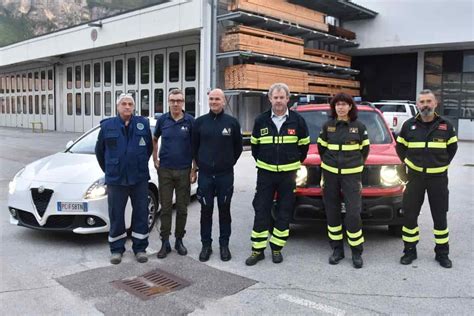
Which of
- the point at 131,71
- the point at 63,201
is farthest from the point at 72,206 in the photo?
the point at 131,71

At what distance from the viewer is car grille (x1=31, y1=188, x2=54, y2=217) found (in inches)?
223

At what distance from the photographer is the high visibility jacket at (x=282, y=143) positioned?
514 cm

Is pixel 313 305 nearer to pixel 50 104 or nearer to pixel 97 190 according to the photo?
pixel 97 190

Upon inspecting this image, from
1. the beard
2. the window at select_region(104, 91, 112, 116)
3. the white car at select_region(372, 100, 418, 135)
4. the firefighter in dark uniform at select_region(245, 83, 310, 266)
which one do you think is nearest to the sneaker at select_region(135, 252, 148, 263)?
the firefighter in dark uniform at select_region(245, 83, 310, 266)

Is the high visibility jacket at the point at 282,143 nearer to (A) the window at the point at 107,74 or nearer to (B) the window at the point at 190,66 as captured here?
(B) the window at the point at 190,66

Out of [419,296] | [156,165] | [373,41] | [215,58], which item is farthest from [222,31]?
[419,296]

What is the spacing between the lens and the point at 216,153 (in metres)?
5.22

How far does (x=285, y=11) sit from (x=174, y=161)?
16600mm

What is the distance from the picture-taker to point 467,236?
6.38m

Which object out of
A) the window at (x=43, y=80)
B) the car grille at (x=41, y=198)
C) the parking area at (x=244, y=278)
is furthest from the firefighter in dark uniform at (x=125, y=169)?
the window at (x=43, y=80)

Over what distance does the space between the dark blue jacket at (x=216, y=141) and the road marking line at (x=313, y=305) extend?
158 cm

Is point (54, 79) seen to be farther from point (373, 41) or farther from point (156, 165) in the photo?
point (156, 165)

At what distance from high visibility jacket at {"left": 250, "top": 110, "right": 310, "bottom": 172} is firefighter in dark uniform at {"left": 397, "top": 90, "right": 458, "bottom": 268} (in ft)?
3.77

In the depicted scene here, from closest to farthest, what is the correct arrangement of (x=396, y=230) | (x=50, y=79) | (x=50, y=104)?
(x=396, y=230) → (x=50, y=79) → (x=50, y=104)
